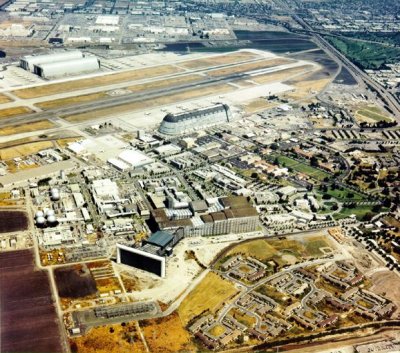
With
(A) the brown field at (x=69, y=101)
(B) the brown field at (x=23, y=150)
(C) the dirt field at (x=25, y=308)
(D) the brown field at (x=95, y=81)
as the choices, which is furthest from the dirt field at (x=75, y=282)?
(D) the brown field at (x=95, y=81)

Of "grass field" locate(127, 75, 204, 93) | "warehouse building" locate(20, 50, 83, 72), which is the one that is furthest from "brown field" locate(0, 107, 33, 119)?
"warehouse building" locate(20, 50, 83, 72)

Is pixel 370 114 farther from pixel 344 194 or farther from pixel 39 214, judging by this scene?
pixel 39 214

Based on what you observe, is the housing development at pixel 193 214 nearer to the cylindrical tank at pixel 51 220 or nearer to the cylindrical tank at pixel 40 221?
the cylindrical tank at pixel 40 221

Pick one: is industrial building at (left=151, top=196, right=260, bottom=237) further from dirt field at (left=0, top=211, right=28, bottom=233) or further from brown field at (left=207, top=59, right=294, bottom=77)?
brown field at (left=207, top=59, right=294, bottom=77)

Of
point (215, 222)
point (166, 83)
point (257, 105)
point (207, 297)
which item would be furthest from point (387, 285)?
point (166, 83)

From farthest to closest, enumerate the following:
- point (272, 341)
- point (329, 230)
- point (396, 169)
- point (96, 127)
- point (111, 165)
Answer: point (96, 127) < point (396, 169) < point (111, 165) < point (329, 230) < point (272, 341)

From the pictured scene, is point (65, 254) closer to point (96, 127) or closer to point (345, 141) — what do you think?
point (96, 127)

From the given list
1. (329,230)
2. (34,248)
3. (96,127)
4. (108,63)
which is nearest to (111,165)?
(96,127)
